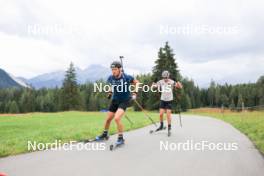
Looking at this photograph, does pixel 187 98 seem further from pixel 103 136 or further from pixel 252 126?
pixel 103 136

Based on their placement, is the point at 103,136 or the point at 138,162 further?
the point at 103,136

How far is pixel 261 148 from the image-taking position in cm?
870

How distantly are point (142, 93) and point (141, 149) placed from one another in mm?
63827

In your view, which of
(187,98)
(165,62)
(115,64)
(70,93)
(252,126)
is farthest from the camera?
(187,98)

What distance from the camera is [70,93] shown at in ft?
230

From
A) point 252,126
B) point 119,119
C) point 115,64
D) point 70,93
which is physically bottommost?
point 252,126

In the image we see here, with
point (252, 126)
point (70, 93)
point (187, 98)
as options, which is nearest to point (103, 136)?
point (252, 126)

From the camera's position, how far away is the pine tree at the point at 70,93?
229ft

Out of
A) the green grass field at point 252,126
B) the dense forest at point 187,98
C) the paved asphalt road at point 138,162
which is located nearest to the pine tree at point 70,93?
the dense forest at point 187,98

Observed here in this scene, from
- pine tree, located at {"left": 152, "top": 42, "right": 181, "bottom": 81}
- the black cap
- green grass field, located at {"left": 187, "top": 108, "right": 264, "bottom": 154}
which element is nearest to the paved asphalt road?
green grass field, located at {"left": 187, "top": 108, "right": 264, "bottom": 154}

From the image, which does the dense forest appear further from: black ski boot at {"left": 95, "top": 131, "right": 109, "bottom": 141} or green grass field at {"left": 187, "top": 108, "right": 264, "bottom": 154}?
black ski boot at {"left": 95, "top": 131, "right": 109, "bottom": 141}

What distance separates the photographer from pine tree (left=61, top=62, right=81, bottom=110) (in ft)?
229

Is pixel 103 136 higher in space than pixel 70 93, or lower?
lower

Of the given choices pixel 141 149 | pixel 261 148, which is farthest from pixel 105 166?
pixel 261 148
